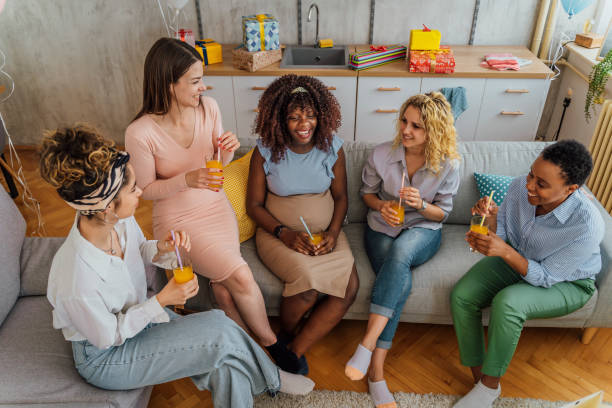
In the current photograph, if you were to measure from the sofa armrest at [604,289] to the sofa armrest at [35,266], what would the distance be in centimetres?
225

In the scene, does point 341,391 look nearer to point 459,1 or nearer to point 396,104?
point 396,104

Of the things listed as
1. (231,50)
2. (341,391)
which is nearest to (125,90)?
(231,50)

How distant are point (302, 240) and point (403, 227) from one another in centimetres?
48

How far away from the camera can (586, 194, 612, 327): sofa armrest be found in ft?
6.16

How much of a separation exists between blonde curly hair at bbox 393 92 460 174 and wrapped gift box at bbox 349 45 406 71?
1.25 metres

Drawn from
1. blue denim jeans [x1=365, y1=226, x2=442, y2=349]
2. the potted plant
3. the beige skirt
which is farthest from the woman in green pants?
the potted plant

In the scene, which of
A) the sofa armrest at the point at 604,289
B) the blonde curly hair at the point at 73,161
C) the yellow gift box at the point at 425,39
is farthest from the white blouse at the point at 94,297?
the yellow gift box at the point at 425,39

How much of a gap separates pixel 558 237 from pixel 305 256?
988 millimetres

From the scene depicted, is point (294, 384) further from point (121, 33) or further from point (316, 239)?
point (121, 33)

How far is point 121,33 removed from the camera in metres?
3.67

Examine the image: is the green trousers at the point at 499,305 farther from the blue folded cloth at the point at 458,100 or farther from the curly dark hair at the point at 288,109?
the blue folded cloth at the point at 458,100

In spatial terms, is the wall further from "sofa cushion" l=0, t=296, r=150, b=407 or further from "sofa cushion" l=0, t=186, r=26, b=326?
"sofa cushion" l=0, t=296, r=150, b=407

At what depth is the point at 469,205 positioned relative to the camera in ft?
7.59

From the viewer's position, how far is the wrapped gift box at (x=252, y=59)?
317 cm
